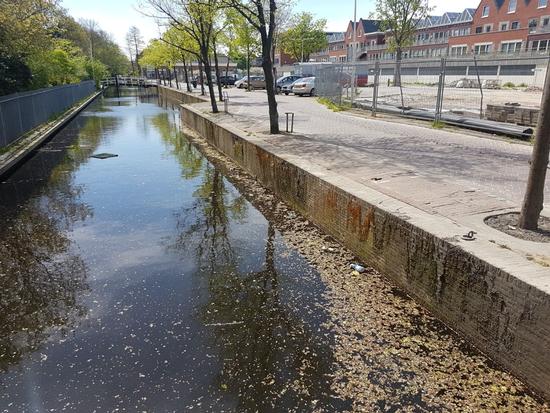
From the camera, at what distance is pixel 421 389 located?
366 cm

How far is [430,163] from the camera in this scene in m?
8.78

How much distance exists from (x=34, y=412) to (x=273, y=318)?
7.69 feet

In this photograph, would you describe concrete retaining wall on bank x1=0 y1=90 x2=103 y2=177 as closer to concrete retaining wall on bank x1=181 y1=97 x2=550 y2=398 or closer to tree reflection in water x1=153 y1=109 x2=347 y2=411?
tree reflection in water x1=153 y1=109 x2=347 y2=411

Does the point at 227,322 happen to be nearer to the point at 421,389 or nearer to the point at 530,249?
the point at 421,389

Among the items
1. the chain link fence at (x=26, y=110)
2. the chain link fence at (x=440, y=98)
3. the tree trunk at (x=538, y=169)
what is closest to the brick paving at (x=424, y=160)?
the tree trunk at (x=538, y=169)

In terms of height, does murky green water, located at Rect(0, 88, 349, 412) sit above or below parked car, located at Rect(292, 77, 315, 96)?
below

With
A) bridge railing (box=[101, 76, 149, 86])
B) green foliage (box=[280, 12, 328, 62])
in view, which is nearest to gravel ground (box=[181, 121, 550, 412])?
green foliage (box=[280, 12, 328, 62])

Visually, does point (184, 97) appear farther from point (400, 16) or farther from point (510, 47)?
point (510, 47)

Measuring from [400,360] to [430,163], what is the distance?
18.4 ft

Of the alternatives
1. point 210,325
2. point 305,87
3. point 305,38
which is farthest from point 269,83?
point 305,38

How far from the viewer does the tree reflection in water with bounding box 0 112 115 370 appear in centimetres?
467

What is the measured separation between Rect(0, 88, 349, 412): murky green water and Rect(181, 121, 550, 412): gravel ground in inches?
8.1

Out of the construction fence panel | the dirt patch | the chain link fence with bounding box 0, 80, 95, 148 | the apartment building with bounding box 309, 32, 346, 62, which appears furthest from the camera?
the apartment building with bounding box 309, 32, 346, 62

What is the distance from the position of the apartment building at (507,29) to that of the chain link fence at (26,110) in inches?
2095
